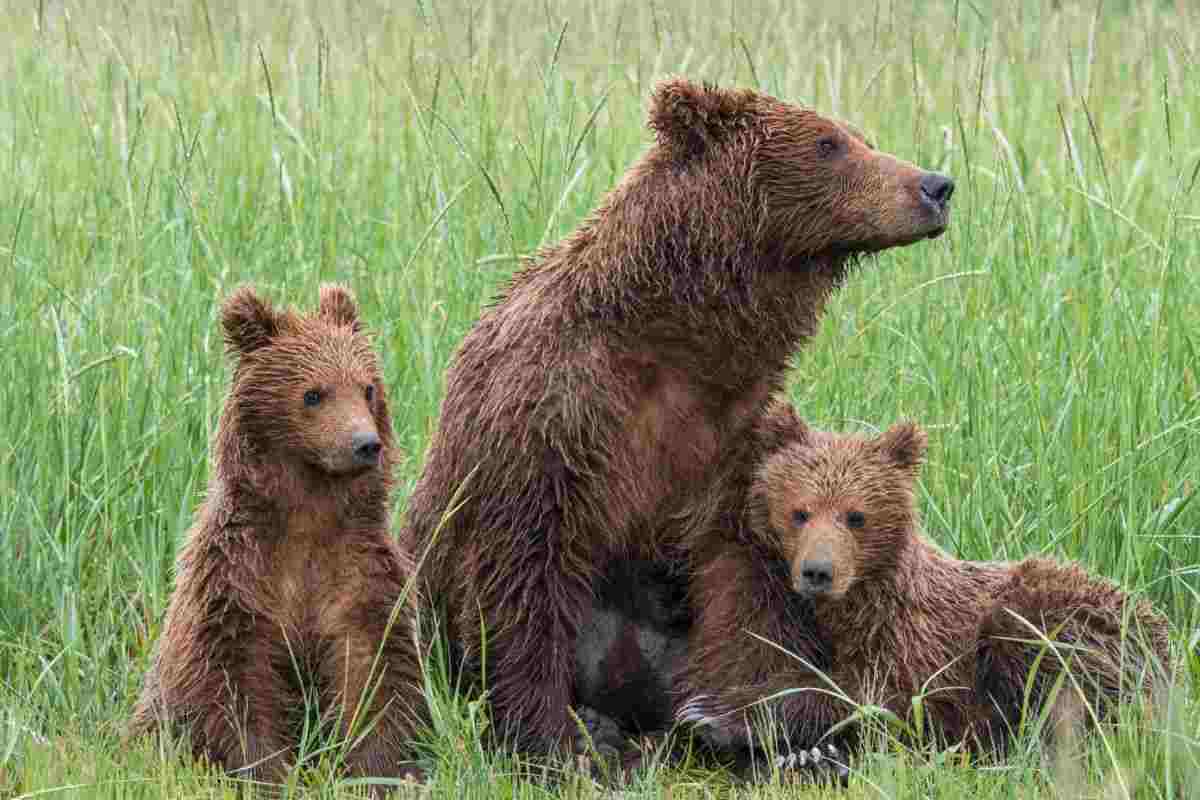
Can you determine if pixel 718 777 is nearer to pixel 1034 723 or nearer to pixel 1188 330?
pixel 1034 723

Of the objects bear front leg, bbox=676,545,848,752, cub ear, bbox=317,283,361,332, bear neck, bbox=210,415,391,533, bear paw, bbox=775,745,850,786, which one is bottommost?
bear paw, bbox=775,745,850,786

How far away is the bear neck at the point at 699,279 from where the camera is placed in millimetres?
4613

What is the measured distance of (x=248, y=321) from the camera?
4.46m

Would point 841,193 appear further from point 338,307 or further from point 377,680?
point 377,680

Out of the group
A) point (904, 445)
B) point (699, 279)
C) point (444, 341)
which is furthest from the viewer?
point (444, 341)

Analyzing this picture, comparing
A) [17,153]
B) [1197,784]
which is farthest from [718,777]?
[17,153]

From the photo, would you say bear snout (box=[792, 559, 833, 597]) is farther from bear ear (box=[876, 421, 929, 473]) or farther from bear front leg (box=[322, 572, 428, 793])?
bear front leg (box=[322, 572, 428, 793])

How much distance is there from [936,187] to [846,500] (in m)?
0.91

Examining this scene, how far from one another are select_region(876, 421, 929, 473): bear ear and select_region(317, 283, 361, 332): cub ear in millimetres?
1558

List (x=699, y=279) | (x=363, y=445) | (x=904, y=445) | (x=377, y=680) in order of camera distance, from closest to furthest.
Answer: (x=363, y=445) < (x=377, y=680) < (x=699, y=279) < (x=904, y=445)

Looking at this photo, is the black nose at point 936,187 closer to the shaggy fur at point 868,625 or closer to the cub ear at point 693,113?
the cub ear at point 693,113

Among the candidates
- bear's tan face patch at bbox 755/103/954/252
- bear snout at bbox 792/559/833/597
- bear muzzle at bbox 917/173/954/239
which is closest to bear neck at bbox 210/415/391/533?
bear snout at bbox 792/559/833/597

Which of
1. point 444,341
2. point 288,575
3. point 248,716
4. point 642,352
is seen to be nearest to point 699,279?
point 642,352

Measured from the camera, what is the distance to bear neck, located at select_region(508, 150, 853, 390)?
4613 millimetres
